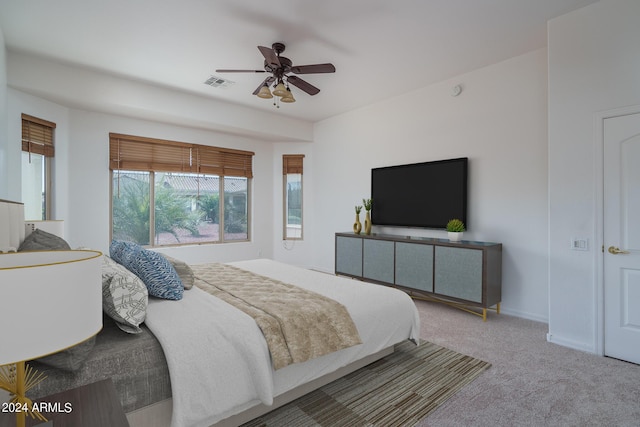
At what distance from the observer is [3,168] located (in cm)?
309

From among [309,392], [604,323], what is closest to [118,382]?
[309,392]

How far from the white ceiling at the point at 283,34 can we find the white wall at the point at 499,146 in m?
0.29

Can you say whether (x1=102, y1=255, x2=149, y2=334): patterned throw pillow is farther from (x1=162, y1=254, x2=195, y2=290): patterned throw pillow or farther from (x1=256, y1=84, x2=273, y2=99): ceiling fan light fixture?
(x1=256, y1=84, x2=273, y2=99): ceiling fan light fixture

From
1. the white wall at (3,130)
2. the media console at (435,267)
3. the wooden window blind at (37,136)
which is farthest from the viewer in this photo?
the wooden window blind at (37,136)

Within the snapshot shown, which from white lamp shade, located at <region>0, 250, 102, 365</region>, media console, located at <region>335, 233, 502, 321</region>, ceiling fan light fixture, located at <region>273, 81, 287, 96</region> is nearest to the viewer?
white lamp shade, located at <region>0, 250, 102, 365</region>

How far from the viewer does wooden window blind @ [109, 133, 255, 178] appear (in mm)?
4773

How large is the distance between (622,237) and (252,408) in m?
3.07

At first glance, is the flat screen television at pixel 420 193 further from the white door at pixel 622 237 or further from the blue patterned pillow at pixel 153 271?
the blue patterned pillow at pixel 153 271

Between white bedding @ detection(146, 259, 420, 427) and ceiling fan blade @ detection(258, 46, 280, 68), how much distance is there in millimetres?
2090

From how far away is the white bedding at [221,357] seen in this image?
4.99ft

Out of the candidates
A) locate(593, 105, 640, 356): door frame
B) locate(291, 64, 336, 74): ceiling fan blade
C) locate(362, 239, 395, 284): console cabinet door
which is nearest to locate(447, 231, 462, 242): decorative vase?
locate(362, 239, 395, 284): console cabinet door

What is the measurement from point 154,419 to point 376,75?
405 cm

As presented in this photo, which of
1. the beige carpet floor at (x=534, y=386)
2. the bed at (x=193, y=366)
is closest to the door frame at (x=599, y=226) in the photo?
the beige carpet floor at (x=534, y=386)

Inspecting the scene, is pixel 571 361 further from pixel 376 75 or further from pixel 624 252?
pixel 376 75
